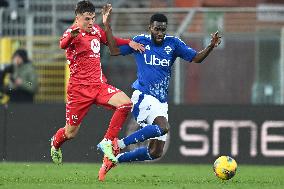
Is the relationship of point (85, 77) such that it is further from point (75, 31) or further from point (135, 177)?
point (135, 177)

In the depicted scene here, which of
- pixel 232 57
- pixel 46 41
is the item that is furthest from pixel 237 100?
pixel 46 41

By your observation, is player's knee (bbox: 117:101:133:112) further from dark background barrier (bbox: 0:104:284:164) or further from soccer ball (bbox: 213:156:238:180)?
dark background barrier (bbox: 0:104:284:164)

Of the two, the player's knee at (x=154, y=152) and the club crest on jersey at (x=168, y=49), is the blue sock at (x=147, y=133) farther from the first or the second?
the club crest on jersey at (x=168, y=49)

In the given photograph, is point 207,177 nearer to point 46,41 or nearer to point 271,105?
point 271,105

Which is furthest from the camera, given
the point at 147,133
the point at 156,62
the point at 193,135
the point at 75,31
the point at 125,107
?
the point at 193,135

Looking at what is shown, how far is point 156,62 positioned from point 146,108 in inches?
26.1

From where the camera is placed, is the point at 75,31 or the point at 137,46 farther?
the point at 137,46

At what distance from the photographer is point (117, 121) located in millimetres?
13086

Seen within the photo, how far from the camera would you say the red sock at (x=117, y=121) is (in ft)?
42.7

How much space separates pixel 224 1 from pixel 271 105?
6.93m

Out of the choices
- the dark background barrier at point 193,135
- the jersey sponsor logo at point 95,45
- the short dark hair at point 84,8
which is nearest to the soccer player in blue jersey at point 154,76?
the jersey sponsor logo at point 95,45

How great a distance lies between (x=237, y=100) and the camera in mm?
19391

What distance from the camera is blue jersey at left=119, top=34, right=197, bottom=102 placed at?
45.5 ft

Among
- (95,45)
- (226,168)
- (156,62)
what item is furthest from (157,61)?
(226,168)
